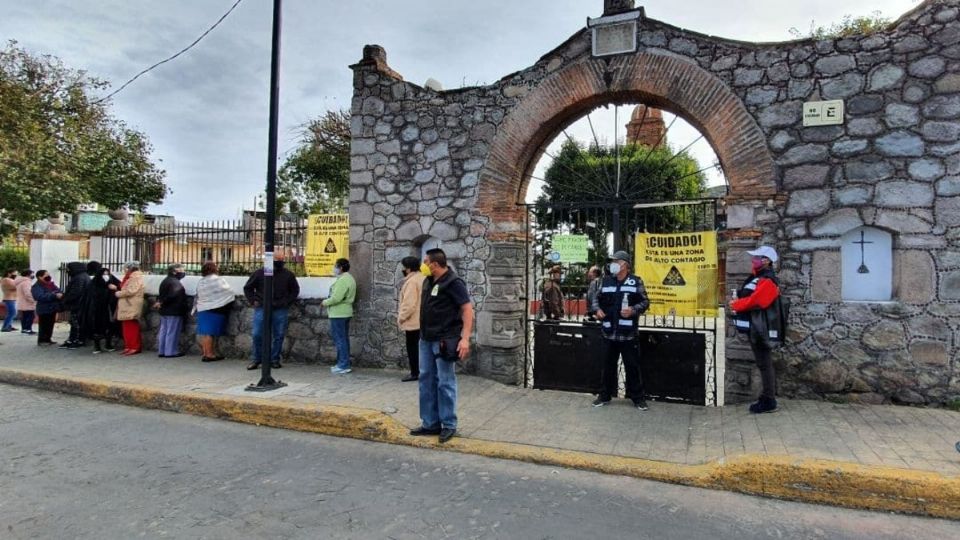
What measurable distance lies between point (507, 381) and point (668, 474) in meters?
3.27

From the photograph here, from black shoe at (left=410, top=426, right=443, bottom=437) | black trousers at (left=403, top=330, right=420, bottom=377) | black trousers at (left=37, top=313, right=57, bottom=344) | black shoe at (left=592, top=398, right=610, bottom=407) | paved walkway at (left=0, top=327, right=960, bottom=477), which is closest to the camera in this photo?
paved walkway at (left=0, top=327, right=960, bottom=477)

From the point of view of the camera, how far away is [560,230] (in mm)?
7582

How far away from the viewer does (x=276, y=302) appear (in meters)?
8.54

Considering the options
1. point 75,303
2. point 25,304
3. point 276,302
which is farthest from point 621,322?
point 25,304

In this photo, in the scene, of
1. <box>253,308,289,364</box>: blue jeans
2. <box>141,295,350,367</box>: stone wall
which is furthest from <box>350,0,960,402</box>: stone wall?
<box>253,308,289,364</box>: blue jeans

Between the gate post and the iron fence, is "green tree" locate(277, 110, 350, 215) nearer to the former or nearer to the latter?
the iron fence

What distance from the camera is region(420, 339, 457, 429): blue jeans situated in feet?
17.6

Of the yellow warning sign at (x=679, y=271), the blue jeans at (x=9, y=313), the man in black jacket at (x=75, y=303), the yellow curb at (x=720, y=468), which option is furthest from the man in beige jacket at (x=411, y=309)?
the blue jeans at (x=9, y=313)

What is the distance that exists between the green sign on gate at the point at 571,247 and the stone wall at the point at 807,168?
25.1 inches

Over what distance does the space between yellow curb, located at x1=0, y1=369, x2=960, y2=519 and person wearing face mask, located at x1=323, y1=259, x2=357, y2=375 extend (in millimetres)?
1861

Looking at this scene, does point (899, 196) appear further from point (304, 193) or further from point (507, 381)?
point (304, 193)

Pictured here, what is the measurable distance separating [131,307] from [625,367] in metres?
8.55

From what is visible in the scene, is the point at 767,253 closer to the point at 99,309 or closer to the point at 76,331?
the point at 99,309

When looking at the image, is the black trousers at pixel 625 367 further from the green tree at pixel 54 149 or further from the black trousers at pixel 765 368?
the green tree at pixel 54 149
